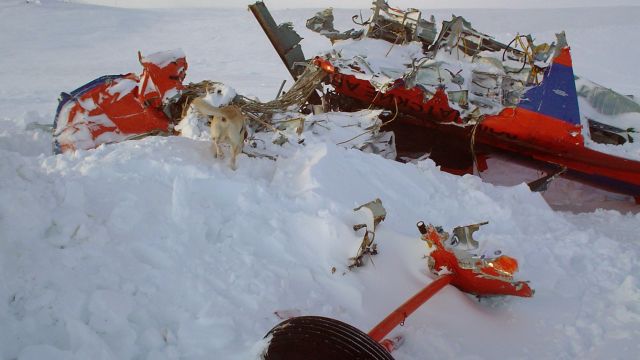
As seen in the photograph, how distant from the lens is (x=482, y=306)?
3018 millimetres

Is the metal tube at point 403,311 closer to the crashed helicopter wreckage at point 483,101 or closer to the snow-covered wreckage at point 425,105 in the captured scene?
the snow-covered wreckage at point 425,105

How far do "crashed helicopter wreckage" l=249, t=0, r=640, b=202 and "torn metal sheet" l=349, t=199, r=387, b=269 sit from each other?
2.88 metres

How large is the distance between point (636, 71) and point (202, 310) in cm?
1465

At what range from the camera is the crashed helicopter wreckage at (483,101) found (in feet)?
17.7

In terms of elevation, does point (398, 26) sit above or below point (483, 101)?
above

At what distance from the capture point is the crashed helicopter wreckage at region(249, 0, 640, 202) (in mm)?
5406

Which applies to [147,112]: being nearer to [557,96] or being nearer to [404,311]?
[404,311]

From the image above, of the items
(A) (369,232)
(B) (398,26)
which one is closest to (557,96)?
(B) (398,26)

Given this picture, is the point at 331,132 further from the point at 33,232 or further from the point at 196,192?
the point at 33,232

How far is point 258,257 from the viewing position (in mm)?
2883

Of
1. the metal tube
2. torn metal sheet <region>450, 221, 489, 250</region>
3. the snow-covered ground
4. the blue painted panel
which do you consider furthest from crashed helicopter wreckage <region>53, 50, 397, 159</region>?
the metal tube

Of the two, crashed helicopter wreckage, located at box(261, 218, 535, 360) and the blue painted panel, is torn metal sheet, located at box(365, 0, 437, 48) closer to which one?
the blue painted panel

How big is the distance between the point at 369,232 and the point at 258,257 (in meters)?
0.75

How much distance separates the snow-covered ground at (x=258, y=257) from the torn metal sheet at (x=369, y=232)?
6 centimetres
